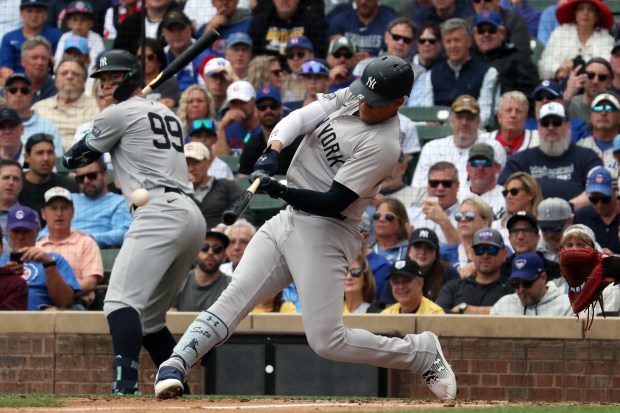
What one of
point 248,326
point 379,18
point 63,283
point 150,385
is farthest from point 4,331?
point 379,18

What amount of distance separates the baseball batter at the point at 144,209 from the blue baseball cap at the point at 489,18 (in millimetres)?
4506

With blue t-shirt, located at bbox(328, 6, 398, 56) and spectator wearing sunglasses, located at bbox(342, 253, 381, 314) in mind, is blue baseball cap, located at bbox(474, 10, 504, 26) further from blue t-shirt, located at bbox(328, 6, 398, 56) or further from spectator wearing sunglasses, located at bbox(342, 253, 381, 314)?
spectator wearing sunglasses, located at bbox(342, 253, 381, 314)

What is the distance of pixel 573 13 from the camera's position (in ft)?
37.1

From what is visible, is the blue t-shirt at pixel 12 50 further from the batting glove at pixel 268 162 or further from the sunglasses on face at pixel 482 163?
the batting glove at pixel 268 162

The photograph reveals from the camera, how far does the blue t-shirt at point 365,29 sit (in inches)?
478

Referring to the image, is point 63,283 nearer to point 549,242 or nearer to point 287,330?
point 287,330

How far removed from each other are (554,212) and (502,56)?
258 centimetres

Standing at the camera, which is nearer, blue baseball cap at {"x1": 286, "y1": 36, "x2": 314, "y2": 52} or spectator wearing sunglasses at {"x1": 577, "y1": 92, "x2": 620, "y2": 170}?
spectator wearing sunglasses at {"x1": 577, "y1": 92, "x2": 620, "y2": 170}

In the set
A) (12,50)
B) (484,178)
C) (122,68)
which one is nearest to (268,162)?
(122,68)

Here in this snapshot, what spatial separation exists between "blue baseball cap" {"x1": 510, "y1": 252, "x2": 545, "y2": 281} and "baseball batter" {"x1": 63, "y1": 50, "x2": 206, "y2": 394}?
2.33m

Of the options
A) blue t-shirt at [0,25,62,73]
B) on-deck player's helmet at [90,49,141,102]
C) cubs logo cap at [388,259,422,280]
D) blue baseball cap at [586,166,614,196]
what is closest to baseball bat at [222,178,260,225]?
on-deck player's helmet at [90,49,141,102]

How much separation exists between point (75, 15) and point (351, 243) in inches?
282

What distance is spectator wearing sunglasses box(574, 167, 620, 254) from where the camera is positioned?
9.26 m

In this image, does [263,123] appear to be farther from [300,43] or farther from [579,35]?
[579,35]
